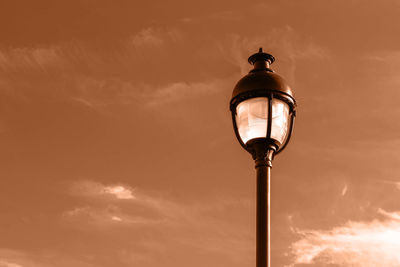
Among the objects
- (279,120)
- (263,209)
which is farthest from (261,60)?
(263,209)

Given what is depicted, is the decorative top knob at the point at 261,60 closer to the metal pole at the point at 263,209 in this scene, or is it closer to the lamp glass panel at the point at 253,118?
the lamp glass panel at the point at 253,118

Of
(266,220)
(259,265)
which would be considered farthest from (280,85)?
(259,265)

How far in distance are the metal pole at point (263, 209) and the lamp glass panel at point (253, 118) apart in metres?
0.26

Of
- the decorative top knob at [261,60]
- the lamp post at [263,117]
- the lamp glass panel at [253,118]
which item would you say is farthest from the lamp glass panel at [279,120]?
the decorative top knob at [261,60]

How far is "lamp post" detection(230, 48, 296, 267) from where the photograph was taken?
687cm

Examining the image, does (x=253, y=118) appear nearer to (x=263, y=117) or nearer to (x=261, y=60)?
(x=263, y=117)

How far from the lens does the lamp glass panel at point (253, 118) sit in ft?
22.6

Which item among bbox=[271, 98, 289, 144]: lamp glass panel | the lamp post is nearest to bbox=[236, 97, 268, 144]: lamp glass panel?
the lamp post

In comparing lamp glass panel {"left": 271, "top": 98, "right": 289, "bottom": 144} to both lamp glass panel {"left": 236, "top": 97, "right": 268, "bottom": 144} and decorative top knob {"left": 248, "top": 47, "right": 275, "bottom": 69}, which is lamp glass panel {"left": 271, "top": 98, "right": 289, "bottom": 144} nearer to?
lamp glass panel {"left": 236, "top": 97, "right": 268, "bottom": 144}

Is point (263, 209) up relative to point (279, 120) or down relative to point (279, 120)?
down

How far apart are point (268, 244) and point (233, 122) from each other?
5.06 ft

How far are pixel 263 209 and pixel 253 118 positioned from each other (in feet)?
3.46

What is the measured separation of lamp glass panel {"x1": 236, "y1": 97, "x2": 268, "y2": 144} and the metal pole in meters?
0.26

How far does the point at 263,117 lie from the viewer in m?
6.89
